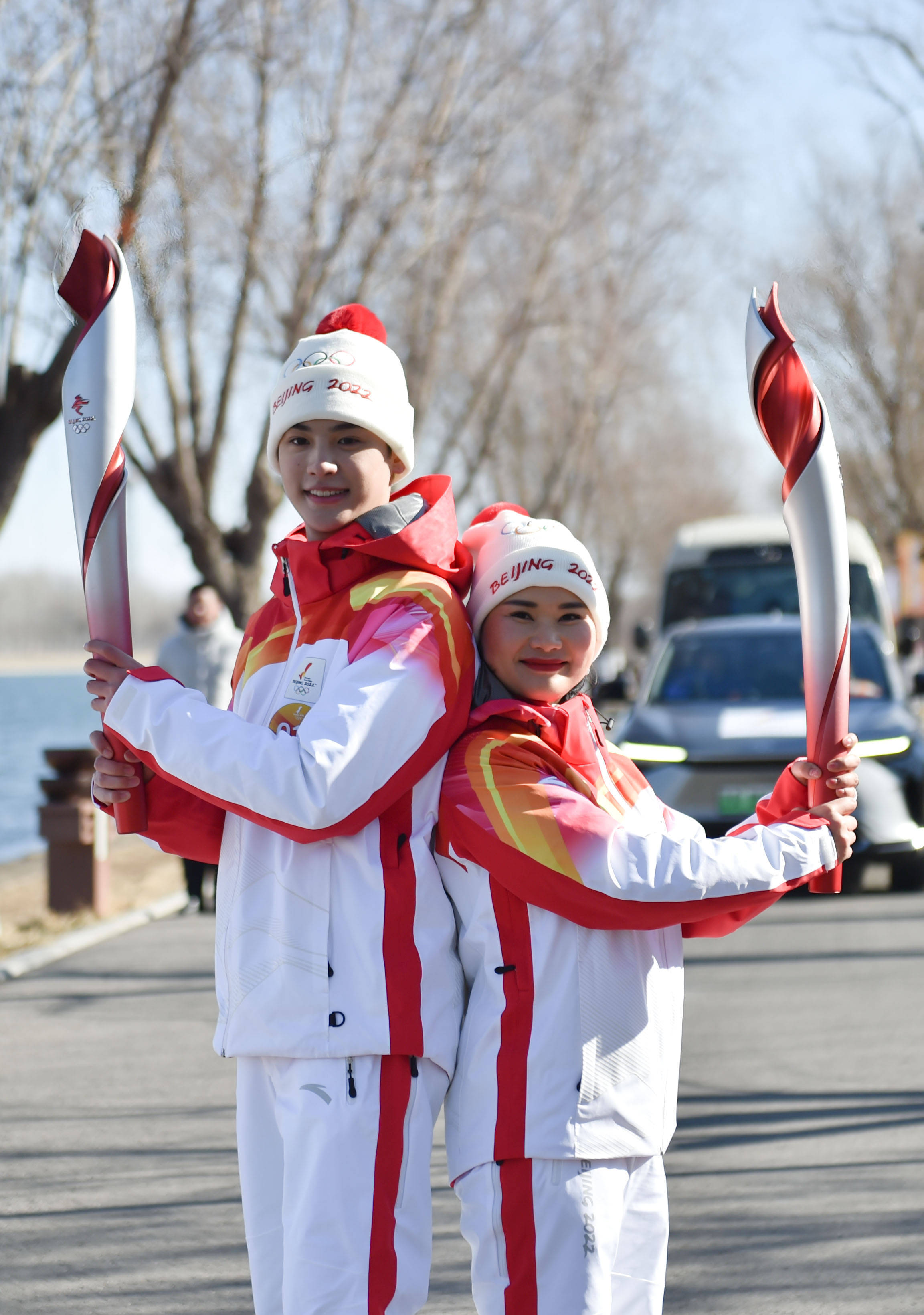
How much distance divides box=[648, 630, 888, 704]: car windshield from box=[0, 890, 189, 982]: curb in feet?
11.3

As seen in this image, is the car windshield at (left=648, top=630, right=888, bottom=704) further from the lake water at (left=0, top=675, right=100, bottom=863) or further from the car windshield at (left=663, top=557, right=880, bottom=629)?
the car windshield at (left=663, top=557, right=880, bottom=629)

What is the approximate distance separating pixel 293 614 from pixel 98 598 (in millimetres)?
329

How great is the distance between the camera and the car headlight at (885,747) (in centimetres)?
923

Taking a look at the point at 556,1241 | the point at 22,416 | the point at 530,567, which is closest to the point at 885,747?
the point at 22,416

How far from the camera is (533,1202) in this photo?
2.36 m

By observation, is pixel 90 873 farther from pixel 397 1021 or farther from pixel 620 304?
pixel 620 304

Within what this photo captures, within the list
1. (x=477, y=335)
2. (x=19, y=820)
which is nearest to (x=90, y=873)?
(x=477, y=335)

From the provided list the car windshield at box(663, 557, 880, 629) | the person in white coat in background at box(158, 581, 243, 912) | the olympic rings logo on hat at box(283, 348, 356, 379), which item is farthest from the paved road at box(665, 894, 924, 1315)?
the car windshield at box(663, 557, 880, 629)

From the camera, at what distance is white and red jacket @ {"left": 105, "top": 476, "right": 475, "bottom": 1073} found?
7.65 ft

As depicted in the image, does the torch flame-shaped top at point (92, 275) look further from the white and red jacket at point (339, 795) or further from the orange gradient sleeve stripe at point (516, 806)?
the orange gradient sleeve stripe at point (516, 806)

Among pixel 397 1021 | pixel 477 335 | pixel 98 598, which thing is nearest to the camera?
pixel 397 1021

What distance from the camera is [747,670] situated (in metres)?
10.3

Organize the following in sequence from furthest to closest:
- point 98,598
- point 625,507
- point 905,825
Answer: point 625,507, point 905,825, point 98,598

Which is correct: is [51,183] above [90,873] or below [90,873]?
above
